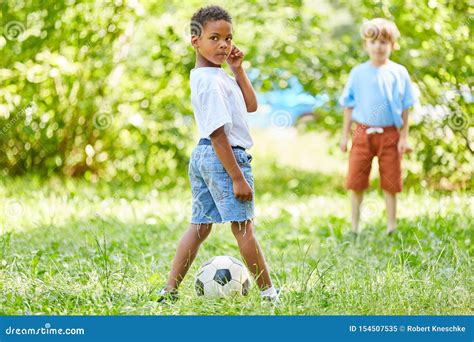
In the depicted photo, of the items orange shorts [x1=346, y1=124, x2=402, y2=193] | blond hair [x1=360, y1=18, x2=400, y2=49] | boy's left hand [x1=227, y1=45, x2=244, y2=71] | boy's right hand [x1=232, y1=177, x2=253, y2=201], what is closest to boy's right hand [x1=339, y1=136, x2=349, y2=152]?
orange shorts [x1=346, y1=124, x2=402, y2=193]

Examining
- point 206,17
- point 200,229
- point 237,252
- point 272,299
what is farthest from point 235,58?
point 237,252

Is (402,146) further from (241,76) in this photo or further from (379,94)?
(241,76)

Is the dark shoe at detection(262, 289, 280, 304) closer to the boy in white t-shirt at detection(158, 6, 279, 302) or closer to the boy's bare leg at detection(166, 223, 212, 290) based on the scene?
the boy in white t-shirt at detection(158, 6, 279, 302)

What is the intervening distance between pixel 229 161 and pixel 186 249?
0.49 m

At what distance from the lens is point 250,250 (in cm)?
342

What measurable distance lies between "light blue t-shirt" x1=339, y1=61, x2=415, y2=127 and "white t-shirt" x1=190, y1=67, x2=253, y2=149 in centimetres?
194

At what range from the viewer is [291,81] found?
7121mm

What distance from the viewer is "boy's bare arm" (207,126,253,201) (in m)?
3.30

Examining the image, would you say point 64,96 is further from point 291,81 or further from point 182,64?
point 291,81

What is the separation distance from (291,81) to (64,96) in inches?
79.2

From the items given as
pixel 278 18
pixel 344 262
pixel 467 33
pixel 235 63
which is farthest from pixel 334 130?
pixel 235 63

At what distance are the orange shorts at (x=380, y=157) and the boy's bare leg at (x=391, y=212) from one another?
0.16 feet

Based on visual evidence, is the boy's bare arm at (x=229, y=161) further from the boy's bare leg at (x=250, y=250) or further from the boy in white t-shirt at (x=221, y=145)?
the boy's bare leg at (x=250, y=250)

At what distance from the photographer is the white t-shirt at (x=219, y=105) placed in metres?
3.29
